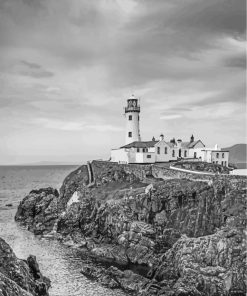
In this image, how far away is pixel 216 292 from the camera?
1169 inches

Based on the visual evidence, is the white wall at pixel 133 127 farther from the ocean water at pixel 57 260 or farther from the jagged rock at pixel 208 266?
the jagged rock at pixel 208 266

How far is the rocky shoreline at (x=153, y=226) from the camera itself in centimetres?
3228

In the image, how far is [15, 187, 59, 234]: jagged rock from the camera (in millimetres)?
58188

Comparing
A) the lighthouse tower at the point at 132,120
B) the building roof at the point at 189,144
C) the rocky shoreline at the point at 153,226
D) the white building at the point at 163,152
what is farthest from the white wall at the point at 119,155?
the building roof at the point at 189,144

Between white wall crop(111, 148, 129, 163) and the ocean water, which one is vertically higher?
white wall crop(111, 148, 129, 163)

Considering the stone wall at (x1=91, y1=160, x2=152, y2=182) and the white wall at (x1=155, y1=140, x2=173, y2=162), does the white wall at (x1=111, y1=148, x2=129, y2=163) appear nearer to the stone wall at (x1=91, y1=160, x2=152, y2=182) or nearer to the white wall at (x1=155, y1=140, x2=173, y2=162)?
the stone wall at (x1=91, y1=160, x2=152, y2=182)

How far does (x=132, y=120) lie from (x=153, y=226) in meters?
37.8

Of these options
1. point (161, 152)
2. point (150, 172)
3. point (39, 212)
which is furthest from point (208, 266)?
point (39, 212)

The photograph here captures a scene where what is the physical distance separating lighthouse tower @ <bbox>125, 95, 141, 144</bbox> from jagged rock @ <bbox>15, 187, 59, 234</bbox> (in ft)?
81.0

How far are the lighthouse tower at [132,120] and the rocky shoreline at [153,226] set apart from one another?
41.7 feet

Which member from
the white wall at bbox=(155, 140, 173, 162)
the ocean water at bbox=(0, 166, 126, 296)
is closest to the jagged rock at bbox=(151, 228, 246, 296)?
the ocean water at bbox=(0, 166, 126, 296)

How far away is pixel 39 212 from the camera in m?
63.8

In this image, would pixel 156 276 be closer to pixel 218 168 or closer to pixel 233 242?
pixel 233 242

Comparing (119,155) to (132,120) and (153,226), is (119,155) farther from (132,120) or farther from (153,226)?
(153,226)
